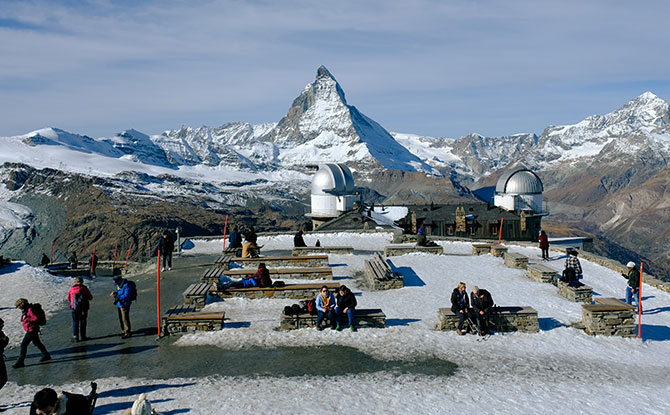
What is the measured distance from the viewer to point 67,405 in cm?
959

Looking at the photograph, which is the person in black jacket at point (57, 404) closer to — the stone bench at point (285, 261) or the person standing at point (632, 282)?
the stone bench at point (285, 261)

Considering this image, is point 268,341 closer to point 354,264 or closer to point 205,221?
point 354,264

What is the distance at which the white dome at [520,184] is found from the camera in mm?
61562

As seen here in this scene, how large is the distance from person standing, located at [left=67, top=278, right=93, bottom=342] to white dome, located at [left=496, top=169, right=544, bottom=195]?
5451 centimetres

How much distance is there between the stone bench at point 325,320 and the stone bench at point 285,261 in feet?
27.7

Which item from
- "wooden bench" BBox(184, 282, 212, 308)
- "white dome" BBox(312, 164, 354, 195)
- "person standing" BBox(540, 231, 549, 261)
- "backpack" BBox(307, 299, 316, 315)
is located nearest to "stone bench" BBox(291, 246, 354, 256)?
"wooden bench" BBox(184, 282, 212, 308)

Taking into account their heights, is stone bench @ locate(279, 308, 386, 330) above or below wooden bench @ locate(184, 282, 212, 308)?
below

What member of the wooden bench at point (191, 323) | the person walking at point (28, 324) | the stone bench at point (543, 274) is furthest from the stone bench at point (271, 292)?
the stone bench at point (543, 274)

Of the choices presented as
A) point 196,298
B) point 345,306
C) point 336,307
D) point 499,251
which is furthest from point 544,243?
point 196,298

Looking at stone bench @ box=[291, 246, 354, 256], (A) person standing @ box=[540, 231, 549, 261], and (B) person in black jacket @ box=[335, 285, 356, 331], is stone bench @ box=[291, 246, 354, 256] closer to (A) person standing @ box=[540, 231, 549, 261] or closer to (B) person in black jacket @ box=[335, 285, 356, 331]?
(A) person standing @ box=[540, 231, 549, 261]

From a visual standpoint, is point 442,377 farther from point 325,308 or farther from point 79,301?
point 79,301

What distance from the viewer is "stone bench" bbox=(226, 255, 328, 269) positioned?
81.7 feet

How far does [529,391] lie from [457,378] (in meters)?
1.68

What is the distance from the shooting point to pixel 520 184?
61719 mm
